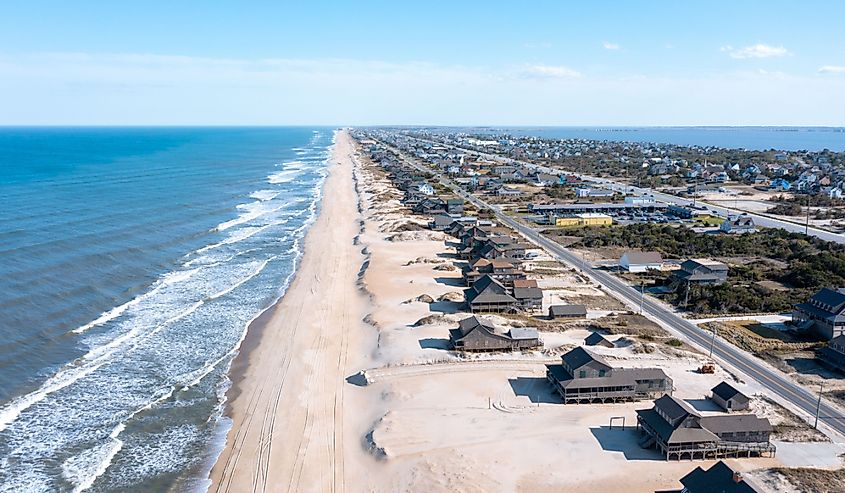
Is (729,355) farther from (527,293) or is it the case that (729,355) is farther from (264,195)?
(264,195)

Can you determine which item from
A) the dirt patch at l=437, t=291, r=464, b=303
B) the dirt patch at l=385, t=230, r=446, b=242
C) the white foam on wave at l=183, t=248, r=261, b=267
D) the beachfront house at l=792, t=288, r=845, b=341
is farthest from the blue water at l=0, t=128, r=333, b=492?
the beachfront house at l=792, t=288, r=845, b=341

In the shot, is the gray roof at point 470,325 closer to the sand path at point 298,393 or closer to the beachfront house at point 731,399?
the sand path at point 298,393

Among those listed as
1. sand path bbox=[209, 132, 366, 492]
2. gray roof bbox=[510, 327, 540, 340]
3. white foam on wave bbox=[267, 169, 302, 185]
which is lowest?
sand path bbox=[209, 132, 366, 492]

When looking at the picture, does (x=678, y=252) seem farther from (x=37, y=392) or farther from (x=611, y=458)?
(x=37, y=392)

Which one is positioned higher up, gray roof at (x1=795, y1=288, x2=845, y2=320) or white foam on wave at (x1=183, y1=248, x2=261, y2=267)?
gray roof at (x1=795, y1=288, x2=845, y2=320)

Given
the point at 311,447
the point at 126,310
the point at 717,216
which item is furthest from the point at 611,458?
the point at 717,216

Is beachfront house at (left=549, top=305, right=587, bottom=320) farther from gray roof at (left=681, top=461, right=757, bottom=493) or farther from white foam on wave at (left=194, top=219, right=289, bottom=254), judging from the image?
white foam on wave at (left=194, top=219, right=289, bottom=254)

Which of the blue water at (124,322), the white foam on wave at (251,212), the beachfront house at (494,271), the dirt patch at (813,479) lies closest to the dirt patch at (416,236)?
the blue water at (124,322)
